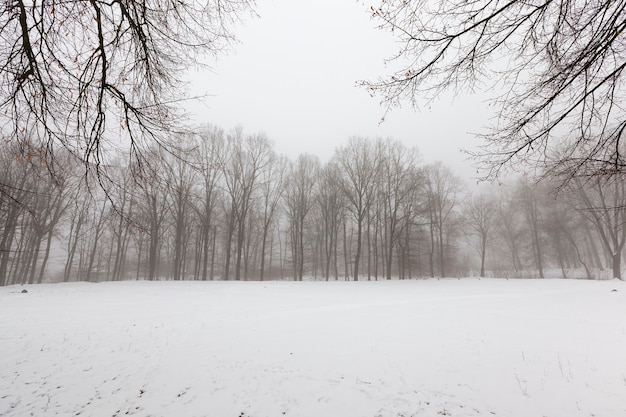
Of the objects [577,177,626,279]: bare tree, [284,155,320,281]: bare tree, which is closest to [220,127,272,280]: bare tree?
[284,155,320,281]: bare tree

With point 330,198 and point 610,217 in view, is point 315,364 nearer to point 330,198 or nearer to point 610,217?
point 330,198

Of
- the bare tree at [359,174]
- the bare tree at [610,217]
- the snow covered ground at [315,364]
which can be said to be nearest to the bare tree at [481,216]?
the bare tree at [610,217]

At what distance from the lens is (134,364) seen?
516 cm

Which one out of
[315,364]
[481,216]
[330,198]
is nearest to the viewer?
[315,364]

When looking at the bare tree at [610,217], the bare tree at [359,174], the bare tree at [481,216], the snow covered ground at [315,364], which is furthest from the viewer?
the bare tree at [481,216]

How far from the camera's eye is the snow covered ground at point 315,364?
12.6ft

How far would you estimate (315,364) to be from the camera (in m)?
5.08

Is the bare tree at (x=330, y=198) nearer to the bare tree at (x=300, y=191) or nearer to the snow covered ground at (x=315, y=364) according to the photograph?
the bare tree at (x=300, y=191)

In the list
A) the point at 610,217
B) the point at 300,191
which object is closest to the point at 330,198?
the point at 300,191

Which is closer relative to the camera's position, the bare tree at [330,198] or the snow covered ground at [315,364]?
the snow covered ground at [315,364]

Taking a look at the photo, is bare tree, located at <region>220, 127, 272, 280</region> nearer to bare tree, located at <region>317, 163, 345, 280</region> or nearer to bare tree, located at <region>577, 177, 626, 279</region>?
bare tree, located at <region>317, 163, 345, 280</region>

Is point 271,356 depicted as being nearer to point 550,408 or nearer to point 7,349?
point 550,408

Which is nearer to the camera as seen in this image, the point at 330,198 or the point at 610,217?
the point at 610,217

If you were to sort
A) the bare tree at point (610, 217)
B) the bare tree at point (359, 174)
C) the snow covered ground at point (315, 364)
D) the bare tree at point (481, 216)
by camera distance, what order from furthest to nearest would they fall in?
the bare tree at point (481, 216)
the bare tree at point (359, 174)
the bare tree at point (610, 217)
the snow covered ground at point (315, 364)
